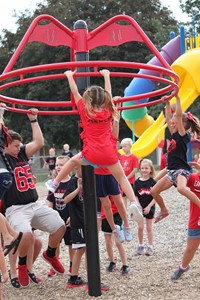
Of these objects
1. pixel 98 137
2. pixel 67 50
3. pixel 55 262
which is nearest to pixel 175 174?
pixel 98 137

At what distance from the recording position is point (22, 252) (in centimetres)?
561

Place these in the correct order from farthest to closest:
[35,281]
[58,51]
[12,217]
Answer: [58,51] → [35,281] → [12,217]

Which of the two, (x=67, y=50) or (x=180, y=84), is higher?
(x=67, y=50)

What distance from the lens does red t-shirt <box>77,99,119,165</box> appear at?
4.71 meters

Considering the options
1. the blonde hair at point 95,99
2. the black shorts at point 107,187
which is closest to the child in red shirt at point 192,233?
the black shorts at point 107,187

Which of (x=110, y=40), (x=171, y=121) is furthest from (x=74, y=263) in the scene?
(x=110, y=40)

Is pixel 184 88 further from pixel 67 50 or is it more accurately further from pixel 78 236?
pixel 67 50

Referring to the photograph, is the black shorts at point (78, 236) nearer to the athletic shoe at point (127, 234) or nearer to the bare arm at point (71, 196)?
the bare arm at point (71, 196)

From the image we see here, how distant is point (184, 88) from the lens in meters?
14.4

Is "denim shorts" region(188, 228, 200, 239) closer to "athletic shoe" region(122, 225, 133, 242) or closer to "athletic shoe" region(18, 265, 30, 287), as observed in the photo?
"athletic shoe" region(122, 225, 133, 242)

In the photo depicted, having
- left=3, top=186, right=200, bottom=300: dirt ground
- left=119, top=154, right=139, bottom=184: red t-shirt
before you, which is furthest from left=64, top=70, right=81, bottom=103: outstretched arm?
left=119, top=154, right=139, bottom=184: red t-shirt

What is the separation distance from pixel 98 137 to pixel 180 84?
10.2 metres

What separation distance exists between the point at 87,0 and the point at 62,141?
9362 mm

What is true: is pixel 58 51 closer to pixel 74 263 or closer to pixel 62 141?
pixel 62 141
